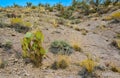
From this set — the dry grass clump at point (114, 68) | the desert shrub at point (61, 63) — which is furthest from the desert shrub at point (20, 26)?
the dry grass clump at point (114, 68)

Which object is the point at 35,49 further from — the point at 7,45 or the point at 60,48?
the point at 60,48

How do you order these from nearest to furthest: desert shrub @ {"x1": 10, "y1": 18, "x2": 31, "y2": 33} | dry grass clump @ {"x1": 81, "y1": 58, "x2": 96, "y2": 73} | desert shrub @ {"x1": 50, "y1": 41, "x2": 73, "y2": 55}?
1. dry grass clump @ {"x1": 81, "y1": 58, "x2": 96, "y2": 73}
2. desert shrub @ {"x1": 50, "y1": 41, "x2": 73, "y2": 55}
3. desert shrub @ {"x1": 10, "y1": 18, "x2": 31, "y2": 33}

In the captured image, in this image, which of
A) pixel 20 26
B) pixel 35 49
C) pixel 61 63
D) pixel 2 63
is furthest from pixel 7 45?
pixel 20 26

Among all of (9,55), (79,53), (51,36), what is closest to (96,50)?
(79,53)

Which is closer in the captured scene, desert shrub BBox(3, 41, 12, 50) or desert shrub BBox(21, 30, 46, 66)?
desert shrub BBox(21, 30, 46, 66)

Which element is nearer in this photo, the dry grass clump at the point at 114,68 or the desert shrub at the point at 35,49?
the desert shrub at the point at 35,49

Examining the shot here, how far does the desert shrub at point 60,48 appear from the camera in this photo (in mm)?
10625

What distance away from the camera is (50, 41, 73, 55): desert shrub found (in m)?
10.6

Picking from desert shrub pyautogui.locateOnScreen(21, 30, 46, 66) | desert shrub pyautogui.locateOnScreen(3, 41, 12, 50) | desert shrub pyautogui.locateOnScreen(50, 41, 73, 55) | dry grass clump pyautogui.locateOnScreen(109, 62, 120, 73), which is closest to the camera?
desert shrub pyautogui.locateOnScreen(21, 30, 46, 66)

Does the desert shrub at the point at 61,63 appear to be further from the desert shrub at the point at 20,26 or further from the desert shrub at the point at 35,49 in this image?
the desert shrub at the point at 20,26

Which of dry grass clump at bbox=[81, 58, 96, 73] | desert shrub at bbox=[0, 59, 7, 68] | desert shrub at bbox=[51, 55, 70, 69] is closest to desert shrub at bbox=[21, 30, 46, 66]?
desert shrub at bbox=[51, 55, 70, 69]

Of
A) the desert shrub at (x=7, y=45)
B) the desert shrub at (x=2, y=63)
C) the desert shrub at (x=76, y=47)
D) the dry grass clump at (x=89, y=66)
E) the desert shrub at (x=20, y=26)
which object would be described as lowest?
the dry grass clump at (x=89, y=66)

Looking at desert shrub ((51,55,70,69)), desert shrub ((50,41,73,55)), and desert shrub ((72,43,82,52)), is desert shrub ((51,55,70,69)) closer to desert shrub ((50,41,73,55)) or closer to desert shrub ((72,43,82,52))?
desert shrub ((50,41,73,55))

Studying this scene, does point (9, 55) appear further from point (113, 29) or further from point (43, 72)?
point (113, 29)
